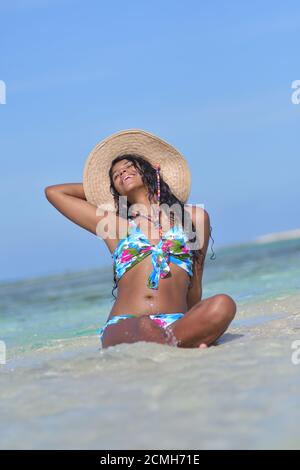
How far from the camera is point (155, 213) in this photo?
503 centimetres

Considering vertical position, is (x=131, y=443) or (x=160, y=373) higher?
(x=160, y=373)

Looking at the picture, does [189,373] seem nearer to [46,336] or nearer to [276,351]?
[276,351]

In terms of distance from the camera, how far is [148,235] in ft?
16.1

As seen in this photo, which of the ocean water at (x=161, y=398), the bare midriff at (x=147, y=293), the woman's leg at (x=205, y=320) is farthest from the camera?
the bare midriff at (x=147, y=293)

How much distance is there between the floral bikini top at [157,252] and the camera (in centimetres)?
470

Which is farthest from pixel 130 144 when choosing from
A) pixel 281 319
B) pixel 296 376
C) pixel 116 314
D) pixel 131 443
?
pixel 131 443

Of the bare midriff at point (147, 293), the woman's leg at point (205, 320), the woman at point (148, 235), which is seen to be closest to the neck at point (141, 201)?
the woman at point (148, 235)

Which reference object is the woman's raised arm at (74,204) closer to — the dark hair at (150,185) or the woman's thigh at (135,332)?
the dark hair at (150,185)

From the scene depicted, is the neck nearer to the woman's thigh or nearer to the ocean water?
the woman's thigh

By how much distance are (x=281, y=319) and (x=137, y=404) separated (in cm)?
299

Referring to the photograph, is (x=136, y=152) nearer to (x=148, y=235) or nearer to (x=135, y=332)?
(x=148, y=235)

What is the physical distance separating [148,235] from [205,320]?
846 mm

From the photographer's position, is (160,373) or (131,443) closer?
(131,443)

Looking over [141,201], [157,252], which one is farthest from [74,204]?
[157,252]
